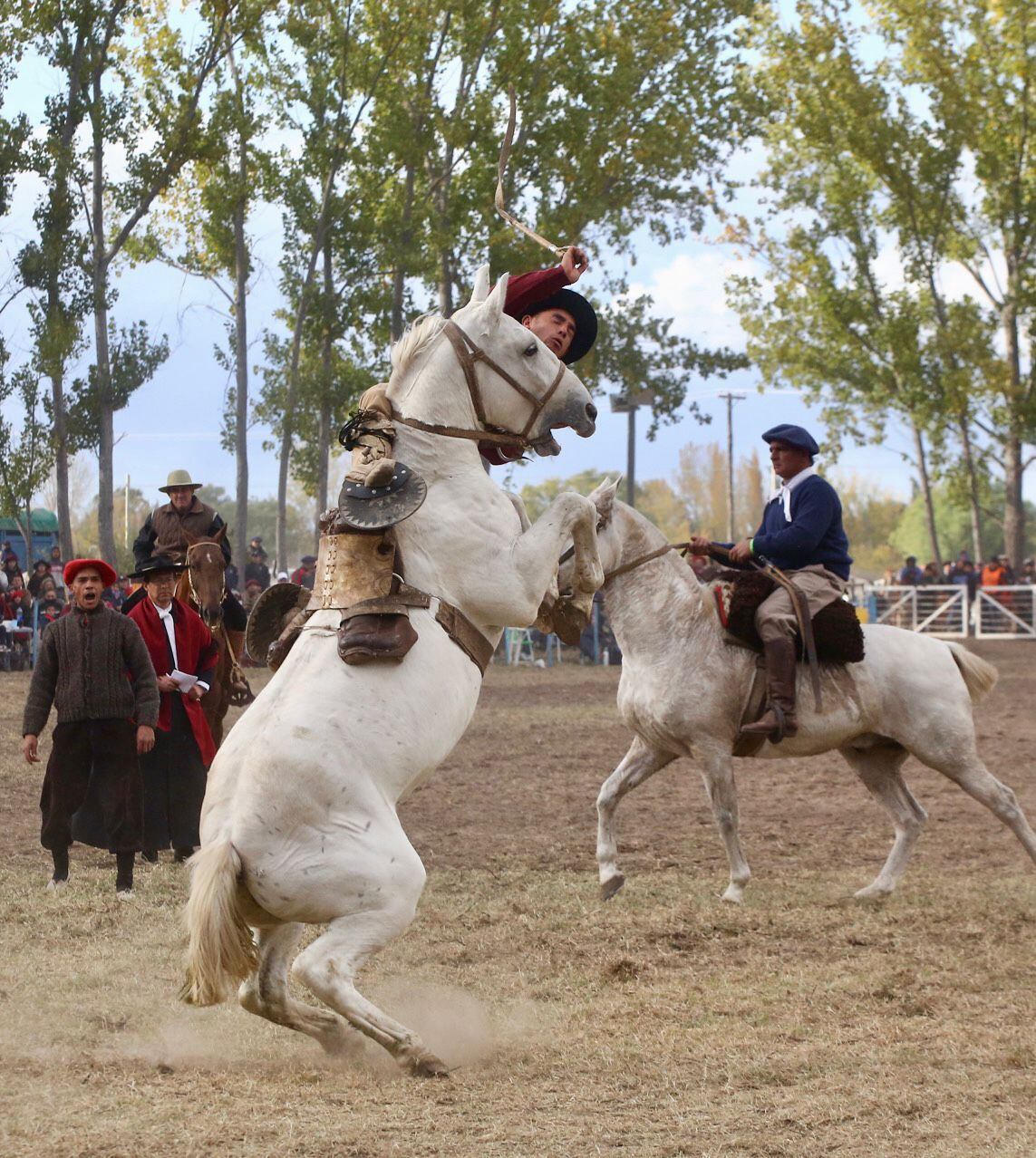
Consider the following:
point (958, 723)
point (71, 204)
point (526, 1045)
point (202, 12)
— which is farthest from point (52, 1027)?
point (202, 12)

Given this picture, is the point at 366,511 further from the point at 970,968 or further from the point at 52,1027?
the point at 970,968

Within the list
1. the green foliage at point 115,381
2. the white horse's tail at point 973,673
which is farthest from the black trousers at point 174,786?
the green foliage at point 115,381

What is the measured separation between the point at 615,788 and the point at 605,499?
5.46ft

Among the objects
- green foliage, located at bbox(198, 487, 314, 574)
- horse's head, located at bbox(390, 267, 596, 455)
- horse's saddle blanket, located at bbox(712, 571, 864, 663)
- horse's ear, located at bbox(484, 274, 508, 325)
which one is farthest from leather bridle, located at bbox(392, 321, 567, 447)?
green foliage, located at bbox(198, 487, 314, 574)

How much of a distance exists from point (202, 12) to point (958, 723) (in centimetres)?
1950

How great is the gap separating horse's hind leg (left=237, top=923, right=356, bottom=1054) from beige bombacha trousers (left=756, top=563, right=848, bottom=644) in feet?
11.9

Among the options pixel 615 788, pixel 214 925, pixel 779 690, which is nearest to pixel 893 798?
pixel 779 690

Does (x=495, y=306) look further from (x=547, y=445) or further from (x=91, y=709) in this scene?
(x=91, y=709)

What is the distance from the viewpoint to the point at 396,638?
488 centimetres

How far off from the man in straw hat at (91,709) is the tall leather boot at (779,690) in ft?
11.4

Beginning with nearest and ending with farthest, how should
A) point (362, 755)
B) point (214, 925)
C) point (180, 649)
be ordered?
point (214, 925) → point (362, 755) → point (180, 649)

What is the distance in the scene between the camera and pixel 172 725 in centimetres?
905

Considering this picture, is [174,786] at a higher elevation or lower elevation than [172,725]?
lower

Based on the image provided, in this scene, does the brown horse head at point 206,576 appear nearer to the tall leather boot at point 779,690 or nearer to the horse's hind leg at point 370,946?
the tall leather boot at point 779,690
